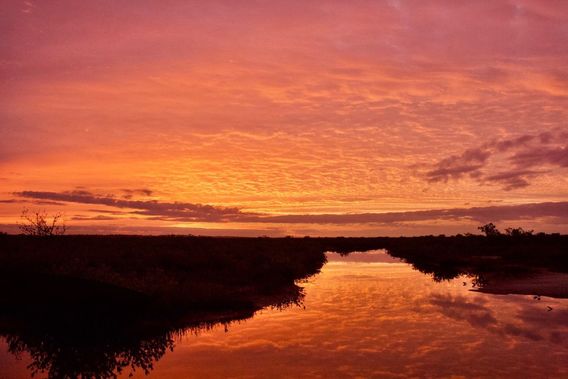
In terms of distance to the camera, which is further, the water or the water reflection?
the water reflection

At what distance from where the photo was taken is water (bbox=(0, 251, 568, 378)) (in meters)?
11.0

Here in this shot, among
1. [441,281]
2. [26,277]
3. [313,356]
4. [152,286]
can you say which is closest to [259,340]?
[313,356]

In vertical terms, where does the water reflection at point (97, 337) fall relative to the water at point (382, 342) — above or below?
below

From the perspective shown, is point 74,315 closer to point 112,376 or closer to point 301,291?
point 112,376

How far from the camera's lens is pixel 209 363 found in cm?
1171

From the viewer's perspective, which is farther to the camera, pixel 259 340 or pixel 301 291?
pixel 301 291

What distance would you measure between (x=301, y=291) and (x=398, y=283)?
6429mm

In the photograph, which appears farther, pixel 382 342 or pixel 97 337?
pixel 97 337

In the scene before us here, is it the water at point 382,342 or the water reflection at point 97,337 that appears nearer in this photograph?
the water at point 382,342

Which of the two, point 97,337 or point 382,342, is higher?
point 382,342

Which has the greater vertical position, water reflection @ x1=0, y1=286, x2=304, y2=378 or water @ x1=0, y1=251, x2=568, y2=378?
water @ x1=0, y1=251, x2=568, y2=378

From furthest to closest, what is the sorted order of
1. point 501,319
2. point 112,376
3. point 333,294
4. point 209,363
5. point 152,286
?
point 333,294, point 152,286, point 501,319, point 209,363, point 112,376

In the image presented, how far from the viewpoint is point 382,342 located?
44.0 feet

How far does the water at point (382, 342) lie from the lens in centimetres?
1097
